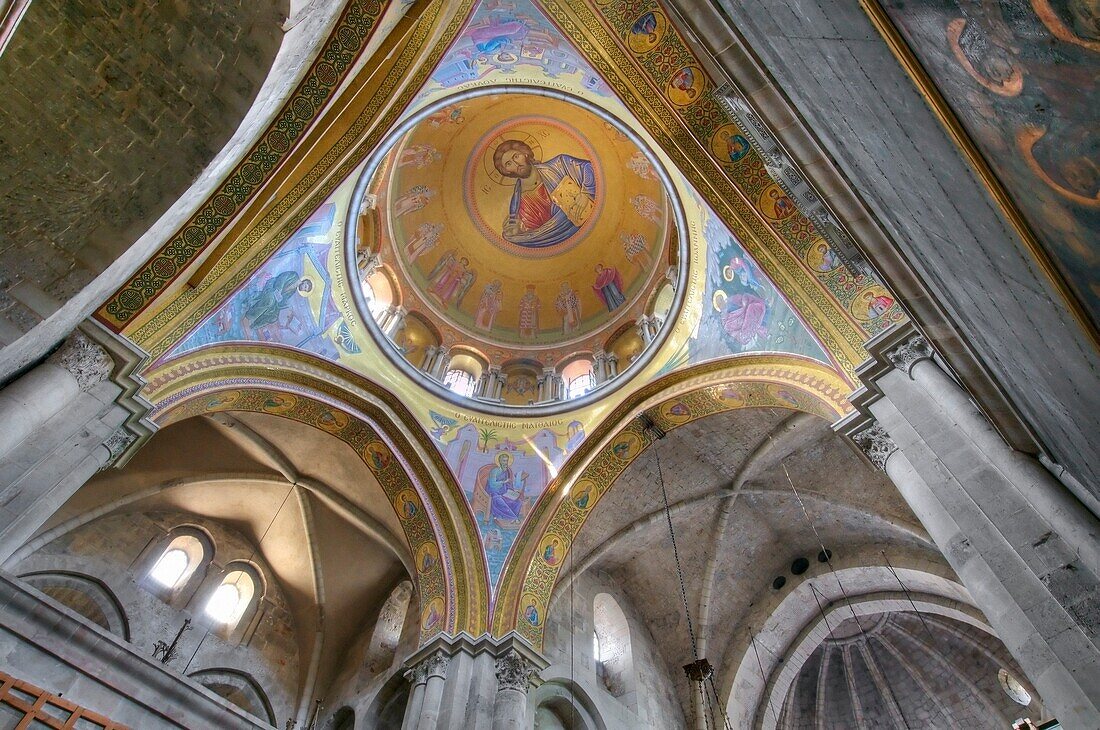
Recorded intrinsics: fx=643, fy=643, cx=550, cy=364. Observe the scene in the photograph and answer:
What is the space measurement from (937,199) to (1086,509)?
2.88 meters

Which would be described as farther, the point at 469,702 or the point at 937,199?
the point at 469,702

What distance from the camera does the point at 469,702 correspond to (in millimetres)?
9742

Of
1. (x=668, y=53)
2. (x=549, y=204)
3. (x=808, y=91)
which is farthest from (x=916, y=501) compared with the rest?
(x=549, y=204)

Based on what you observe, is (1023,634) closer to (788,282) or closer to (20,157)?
(788,282)

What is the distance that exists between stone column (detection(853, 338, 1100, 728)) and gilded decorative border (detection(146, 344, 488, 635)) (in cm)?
745

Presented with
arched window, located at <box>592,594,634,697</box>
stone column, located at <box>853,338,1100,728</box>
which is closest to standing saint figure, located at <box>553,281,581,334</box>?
arched window, located at <box>592,594,634,697</box>

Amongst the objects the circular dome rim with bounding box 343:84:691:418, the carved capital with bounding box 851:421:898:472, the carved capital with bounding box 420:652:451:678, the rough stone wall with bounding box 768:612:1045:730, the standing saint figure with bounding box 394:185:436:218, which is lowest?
the carved capital with bounding box 420:652:451:678

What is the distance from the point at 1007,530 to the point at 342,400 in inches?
391

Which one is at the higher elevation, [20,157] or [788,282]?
[788,282]

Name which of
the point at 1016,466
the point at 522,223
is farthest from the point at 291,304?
the point at 1016,466

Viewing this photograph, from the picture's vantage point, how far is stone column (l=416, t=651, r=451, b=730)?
9.49 meters

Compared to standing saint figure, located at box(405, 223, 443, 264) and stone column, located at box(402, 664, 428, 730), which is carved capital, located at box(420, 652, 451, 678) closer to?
stone column, located at box(402, 664, 428, 730)

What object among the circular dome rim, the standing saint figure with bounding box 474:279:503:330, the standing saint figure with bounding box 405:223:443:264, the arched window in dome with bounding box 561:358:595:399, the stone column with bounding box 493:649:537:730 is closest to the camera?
the stone column with bounding box 493:649:537:730

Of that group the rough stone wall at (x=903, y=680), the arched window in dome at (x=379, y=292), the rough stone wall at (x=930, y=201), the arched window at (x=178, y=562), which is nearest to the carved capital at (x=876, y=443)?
the rough stone wall at (x=930, y=201)
